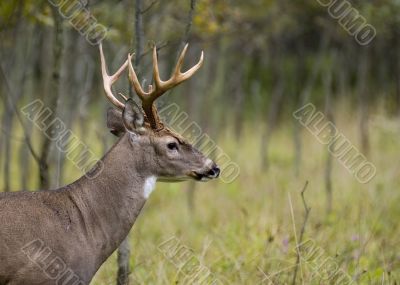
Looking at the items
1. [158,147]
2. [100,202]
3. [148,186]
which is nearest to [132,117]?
[158,147]

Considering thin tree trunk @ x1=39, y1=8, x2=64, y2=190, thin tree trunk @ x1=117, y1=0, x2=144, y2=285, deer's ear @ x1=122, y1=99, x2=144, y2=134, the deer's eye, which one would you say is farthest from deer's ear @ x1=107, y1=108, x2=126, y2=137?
thin tree trunk @ x1=39, y1=8, x2=64, y2=190

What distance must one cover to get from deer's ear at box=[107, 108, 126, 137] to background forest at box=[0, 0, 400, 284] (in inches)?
26.3

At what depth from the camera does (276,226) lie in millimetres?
8477

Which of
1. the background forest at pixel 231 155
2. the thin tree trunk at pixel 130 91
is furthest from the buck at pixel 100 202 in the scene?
the background forest at pixel 231 155

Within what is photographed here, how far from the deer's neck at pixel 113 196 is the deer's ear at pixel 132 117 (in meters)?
0.12

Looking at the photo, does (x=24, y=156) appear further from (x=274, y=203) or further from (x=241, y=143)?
(x=241, y=143)

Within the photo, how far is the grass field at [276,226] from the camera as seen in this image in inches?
257

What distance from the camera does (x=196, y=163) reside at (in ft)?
17.9

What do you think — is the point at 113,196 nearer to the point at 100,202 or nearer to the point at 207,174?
the point at 100,202

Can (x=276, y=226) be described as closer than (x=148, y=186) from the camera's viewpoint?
No

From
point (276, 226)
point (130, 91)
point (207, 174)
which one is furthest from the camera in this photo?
point (276, 226)

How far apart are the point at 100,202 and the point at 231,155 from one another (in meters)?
9.41

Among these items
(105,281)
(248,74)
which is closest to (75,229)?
(105,281)

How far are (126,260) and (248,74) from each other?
19.6 metres
